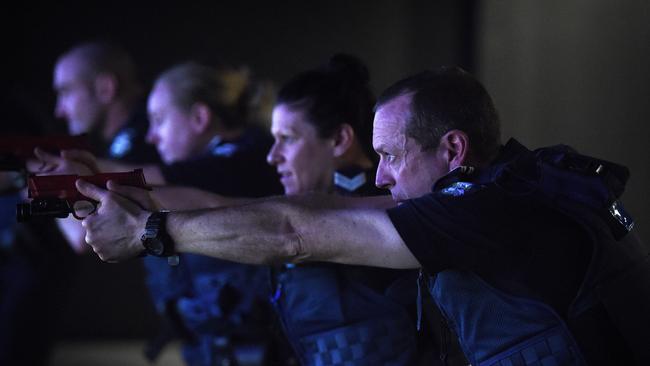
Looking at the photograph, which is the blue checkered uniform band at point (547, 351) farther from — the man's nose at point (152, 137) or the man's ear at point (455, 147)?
the man's nose at point (152, 137)

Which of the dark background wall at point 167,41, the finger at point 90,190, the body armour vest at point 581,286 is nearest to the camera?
the body armour vest at point 581,286

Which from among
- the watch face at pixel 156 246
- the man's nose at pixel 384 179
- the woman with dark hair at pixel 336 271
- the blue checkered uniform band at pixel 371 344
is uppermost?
the man's nose at pixel 384 179

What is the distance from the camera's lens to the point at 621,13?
3.78 m

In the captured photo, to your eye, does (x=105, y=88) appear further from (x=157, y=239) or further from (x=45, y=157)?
(x=157, y=239)

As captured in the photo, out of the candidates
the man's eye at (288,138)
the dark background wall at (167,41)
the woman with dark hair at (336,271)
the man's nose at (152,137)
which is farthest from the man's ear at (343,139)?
the dark background wall at (167,41)

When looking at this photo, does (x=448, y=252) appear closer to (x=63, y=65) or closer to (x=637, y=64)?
(x=637, y=64)

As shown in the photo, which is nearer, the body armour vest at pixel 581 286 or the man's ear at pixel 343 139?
the body armour vest at pixel 581 286

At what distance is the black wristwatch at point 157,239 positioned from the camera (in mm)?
1871

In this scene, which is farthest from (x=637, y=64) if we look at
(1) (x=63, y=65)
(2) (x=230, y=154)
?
(1) (x=63, y=65)

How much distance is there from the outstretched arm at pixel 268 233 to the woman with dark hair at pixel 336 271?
0.60 meters

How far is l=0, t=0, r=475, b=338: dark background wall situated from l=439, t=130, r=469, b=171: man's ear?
3.43 m

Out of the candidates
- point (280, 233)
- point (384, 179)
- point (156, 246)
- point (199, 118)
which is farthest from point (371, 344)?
point (199, 118)

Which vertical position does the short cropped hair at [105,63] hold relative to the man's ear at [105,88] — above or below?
above

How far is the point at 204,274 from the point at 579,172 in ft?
A: 6.24
